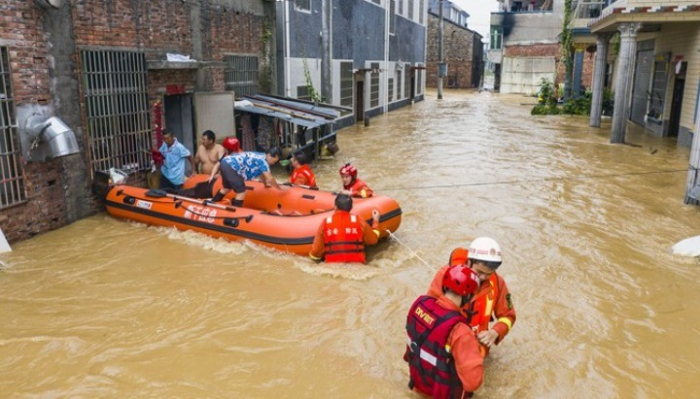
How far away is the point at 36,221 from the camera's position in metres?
8.01

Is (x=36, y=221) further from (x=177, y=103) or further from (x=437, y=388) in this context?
(x=437, y=388)

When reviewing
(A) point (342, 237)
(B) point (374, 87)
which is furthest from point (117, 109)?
(B) point (374, 87)

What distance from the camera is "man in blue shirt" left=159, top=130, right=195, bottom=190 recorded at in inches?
376

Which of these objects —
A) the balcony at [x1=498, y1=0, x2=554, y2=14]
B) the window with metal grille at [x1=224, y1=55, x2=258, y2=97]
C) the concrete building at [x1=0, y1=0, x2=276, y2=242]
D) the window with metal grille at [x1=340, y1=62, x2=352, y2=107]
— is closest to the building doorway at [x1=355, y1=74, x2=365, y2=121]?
the window with metal grille at [x1=340, y1=62, x2=352, y2=107]

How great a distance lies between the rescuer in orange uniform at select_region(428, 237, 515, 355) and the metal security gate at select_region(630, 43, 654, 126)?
18.8 m

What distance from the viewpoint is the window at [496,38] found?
40.9 meters

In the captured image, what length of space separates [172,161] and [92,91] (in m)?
1.60

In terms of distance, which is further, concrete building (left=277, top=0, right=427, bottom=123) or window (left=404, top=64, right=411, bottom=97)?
window (left=404, top=64, right=411, bottom=97)

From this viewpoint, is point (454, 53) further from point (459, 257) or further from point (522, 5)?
point (459, 257)

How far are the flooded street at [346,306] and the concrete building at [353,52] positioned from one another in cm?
622

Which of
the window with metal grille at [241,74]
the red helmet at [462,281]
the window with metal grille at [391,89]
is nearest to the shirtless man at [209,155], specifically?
the window with metal grille at [241,74]

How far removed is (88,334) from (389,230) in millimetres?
4076

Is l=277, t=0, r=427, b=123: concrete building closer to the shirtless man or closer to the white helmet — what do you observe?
the shirtless man

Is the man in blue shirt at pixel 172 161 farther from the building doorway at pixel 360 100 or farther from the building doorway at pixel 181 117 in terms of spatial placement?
the building doorway at pixel 360 100
